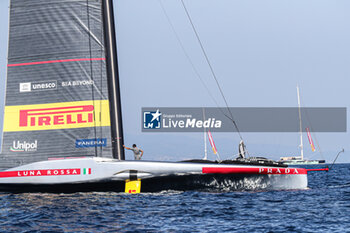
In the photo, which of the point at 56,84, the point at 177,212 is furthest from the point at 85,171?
the point at 177,212

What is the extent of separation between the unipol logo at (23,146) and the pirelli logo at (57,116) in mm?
435

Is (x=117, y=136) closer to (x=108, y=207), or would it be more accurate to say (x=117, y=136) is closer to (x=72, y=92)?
(x=72, y=92)

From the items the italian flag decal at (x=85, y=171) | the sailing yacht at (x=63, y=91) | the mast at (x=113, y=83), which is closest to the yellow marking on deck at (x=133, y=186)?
the italian flag decal at (x=85, y=171)

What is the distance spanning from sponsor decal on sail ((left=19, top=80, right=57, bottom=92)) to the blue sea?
323cm

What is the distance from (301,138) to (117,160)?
6012cm

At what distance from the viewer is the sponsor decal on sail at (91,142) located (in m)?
14.5

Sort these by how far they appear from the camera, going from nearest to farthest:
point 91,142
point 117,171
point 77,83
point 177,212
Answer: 1. point 177,212
2. point 117,171
3. point 91,142
4. point 77,83

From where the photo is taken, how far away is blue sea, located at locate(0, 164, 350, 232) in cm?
905

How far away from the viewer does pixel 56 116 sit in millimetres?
14781

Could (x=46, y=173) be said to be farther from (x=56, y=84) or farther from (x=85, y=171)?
(x=56, y=84)

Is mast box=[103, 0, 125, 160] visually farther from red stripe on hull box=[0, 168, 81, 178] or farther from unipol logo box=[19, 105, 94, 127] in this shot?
red stripe on hull box=[0, 168, 81, 178]

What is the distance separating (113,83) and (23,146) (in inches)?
132

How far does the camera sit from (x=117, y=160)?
1362 cm

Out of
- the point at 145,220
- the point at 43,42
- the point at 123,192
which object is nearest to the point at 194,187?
the point at 123,192
